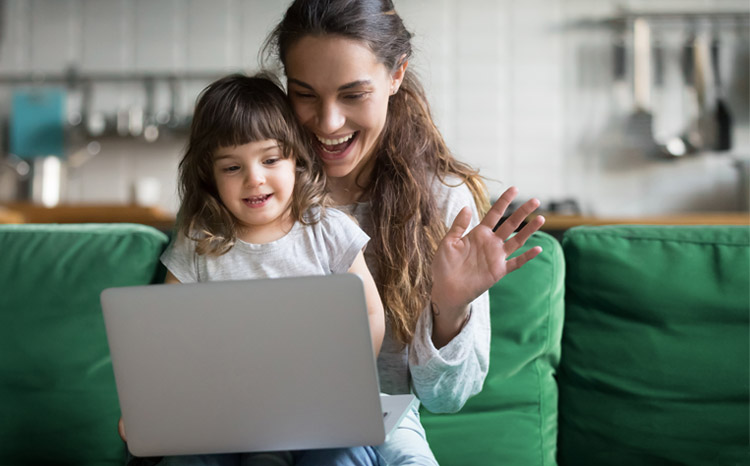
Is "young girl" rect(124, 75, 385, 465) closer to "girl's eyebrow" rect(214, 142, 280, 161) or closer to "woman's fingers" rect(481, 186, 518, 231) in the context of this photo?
"girl's eyebrow" rect(214, 142, 280, 161)

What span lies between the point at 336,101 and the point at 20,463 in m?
0.89

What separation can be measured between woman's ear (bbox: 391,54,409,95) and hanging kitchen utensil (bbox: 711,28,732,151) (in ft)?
A: 9.31

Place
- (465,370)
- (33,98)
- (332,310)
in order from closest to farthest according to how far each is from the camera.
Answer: (332,310), (465,370), (33,98)

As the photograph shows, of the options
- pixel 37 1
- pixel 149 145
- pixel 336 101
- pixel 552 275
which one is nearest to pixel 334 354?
pixel 336 101

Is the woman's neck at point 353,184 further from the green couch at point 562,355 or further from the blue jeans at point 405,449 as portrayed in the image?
the blue jeans at point 405,449

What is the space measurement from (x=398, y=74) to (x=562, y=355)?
621 millimetres

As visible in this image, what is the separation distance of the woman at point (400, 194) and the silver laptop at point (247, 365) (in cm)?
23

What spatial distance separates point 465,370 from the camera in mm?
1291

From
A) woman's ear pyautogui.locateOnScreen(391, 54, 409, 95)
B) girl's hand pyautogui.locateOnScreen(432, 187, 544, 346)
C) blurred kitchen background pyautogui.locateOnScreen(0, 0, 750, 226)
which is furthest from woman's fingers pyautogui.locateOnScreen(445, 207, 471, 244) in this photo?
blurred kitchen background pyautogui.locateOnScreen(0, 0, 750, 226)

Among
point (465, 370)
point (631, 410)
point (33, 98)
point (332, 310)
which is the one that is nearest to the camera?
point (332, 310)

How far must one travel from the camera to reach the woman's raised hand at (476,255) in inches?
46.7

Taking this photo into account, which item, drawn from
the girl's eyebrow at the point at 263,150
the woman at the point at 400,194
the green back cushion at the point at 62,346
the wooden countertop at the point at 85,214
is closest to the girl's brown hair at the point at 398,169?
the woman at the point at 400,194

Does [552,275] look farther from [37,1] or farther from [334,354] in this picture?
[37,1]

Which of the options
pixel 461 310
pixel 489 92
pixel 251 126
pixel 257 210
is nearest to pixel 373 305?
pixel 461 310
